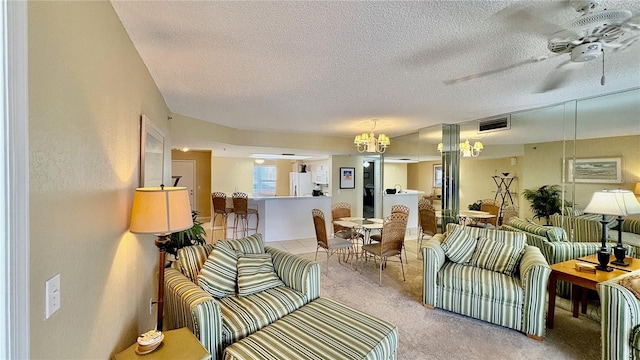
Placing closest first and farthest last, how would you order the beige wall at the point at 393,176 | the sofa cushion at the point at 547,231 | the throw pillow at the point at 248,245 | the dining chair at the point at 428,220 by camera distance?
1. the throw pillow at the point at 248,245
2. the sofa cushion at the point at 547,231
3. the dining chair at the point at 428,220
4. the beige wall at the point at 393,176

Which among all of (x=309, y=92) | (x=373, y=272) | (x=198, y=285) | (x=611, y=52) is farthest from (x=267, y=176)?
(x=611, y=52)

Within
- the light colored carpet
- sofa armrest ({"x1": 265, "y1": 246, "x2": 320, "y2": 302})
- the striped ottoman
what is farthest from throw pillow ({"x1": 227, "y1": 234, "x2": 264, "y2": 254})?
the light colored carpet

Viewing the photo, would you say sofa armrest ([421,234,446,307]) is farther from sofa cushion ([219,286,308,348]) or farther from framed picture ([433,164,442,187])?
framed picture ([433,164,442,187])

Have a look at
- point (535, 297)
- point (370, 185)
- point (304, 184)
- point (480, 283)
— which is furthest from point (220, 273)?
point (304, 184)

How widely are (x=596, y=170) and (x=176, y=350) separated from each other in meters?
4.74

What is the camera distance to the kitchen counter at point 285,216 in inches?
247

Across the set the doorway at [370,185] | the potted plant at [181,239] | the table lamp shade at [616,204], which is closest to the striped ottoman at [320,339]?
the potted plant at [181,239]

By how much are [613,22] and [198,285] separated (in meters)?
3.15

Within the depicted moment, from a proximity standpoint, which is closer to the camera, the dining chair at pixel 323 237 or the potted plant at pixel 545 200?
the potted plant at pixel 545 200

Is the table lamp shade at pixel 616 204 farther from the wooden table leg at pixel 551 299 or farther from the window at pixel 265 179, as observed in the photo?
the window at pixel 265 179

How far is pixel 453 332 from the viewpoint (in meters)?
2.67

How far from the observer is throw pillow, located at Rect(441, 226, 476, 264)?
3.25 meters

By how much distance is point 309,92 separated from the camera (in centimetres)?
312

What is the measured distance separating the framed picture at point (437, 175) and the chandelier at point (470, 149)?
0.49m
